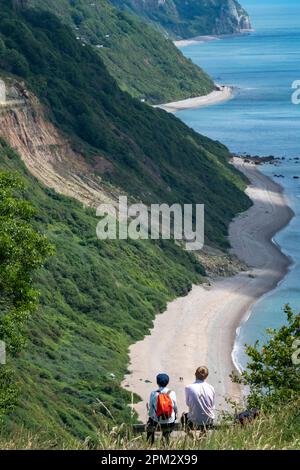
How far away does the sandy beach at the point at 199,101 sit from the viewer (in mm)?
178462

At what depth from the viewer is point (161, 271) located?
69.2 m

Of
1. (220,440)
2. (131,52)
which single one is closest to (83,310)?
(220,440)

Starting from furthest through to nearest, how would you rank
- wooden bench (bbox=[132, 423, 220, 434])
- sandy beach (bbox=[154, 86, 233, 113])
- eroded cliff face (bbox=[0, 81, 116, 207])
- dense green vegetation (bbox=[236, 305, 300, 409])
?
sandy beach (bbox=[154, 86, 233, 113]) < eroded cliff face (bbox=[0, 81, 116, 207]) < dense green vegetation (bbox=[236, 305, 300, 409]) < wooden bench (bbox=[132, 423, 220, 434])

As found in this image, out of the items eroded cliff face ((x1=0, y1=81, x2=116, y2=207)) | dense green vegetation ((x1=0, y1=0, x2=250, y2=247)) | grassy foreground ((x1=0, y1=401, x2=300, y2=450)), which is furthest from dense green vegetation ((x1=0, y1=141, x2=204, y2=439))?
grassy foreground ((x1=0, y1=401, x2=300, y2=450))

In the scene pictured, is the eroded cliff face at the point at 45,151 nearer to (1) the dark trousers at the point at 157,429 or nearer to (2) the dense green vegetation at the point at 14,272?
(2) the dense green vegetation at the point at 14,272

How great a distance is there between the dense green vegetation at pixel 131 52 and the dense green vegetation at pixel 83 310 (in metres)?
100

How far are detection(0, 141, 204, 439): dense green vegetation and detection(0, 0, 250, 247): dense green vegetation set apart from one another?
9.86 m

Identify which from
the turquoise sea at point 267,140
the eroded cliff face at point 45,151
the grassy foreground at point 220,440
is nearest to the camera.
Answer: the grassy foreground at point 220,440

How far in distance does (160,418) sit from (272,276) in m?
55.6

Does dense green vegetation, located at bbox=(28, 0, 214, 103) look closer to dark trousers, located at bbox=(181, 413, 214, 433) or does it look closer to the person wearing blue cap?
dark trousers, located at bbox=(181, 413, 214, 433)

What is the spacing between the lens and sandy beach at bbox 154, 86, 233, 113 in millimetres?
178462

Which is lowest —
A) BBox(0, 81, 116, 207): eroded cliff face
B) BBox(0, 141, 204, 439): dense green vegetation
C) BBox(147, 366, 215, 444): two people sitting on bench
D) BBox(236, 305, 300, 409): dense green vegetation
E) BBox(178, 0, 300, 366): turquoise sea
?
BBox(178, 0, 300, 366): turquoise sea

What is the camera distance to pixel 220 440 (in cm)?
1462

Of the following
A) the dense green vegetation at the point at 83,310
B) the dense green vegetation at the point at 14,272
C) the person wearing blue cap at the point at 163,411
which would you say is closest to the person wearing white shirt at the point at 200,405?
the person wearing blue cap at the point at 163,411
